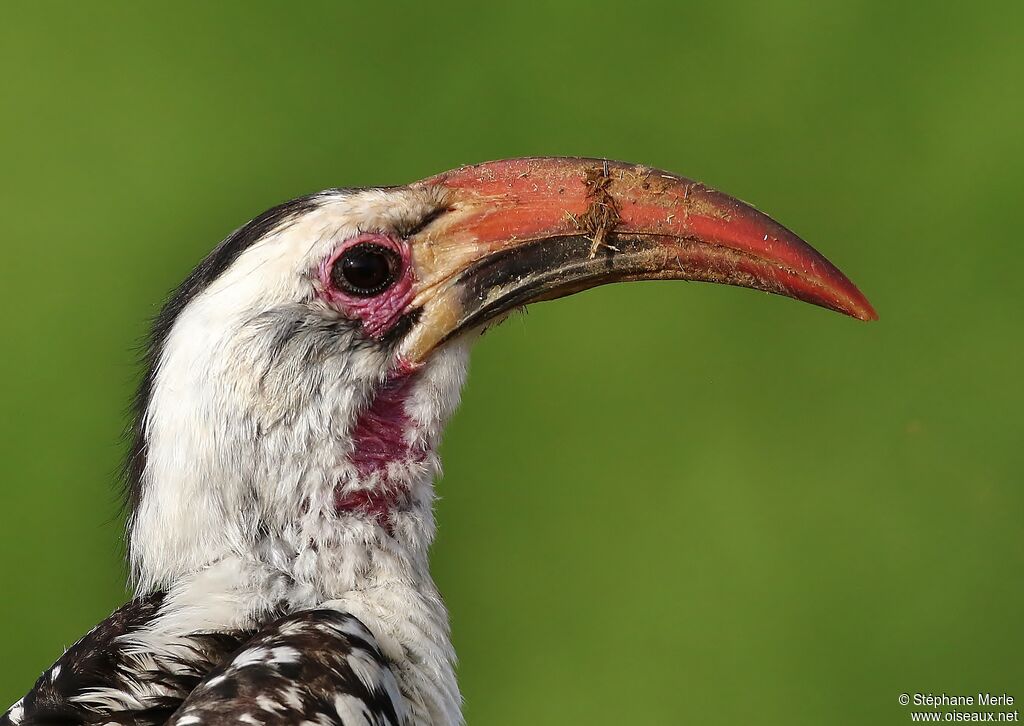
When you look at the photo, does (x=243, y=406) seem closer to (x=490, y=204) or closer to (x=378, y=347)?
(x=378, y=347)

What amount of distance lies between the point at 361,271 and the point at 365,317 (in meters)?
0.09

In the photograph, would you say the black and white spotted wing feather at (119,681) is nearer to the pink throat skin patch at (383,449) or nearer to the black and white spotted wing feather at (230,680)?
the black and white spotted wing feather at (230,680)

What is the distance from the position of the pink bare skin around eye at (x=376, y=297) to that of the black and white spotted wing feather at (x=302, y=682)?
0.60m

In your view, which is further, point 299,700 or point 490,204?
point 490,204

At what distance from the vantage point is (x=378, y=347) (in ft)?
7.79

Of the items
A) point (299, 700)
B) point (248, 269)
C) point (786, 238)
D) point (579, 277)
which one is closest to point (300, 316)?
point (248, 269)

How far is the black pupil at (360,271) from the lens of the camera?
2.34 meters

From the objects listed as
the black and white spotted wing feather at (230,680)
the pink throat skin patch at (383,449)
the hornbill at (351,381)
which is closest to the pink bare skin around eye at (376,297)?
the hornbill at (351,381)

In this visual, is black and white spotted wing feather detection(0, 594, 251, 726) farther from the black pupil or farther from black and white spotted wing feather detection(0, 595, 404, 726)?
the black pupil

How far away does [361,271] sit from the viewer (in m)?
2.34

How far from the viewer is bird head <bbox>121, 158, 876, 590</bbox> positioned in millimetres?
2270

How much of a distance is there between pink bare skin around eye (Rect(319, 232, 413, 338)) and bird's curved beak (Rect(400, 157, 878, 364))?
3 centimetres

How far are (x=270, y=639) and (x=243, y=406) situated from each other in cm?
48

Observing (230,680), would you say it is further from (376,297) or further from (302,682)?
(376,297)
